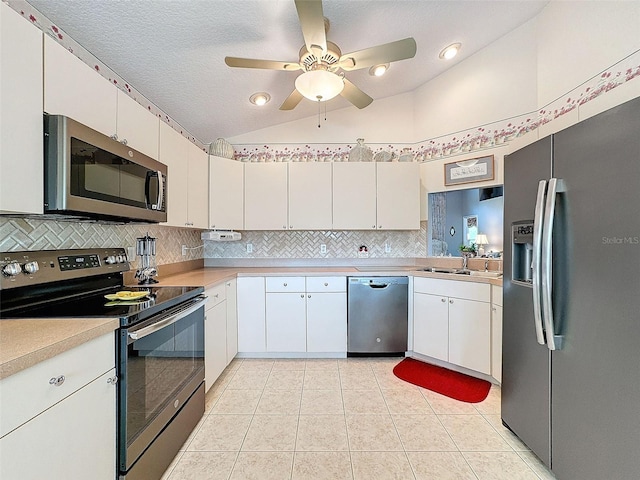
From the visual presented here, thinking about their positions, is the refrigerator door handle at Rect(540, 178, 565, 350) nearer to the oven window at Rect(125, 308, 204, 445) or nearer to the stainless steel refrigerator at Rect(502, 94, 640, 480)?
the stainless steel refrigerator at Rect(502, 94, 640, 480)

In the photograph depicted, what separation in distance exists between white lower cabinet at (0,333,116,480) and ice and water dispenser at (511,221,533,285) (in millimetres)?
2104

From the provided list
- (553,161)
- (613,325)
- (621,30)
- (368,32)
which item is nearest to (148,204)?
(368,32)

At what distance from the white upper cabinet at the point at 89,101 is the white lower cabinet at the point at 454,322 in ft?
8.71

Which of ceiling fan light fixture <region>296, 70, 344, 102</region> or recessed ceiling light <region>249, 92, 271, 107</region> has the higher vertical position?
recessed ceiling light <region>249, 92, 271, 107</region>

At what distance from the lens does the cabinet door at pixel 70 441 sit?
807mm

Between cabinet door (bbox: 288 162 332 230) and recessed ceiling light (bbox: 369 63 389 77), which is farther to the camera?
cabinet door (bbox: 288 162 332 230)

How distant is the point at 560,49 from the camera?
224 centimetres

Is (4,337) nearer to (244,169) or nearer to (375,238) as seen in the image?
(244,169)

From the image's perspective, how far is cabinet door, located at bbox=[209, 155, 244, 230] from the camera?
3.18 m

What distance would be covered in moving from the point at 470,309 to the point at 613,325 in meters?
1.44

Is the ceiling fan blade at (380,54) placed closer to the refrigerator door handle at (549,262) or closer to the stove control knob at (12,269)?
the refrigerator door handle at (549,262)

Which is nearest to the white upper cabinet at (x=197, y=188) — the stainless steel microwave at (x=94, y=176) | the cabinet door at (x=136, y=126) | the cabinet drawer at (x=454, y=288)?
the cabinet door at (x=136, y=126)

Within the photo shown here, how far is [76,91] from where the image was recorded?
4.51ft

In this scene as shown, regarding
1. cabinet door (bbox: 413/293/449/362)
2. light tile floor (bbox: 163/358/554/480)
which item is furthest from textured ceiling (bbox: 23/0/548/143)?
light tile floor (bbox: 163/358/554/480)
